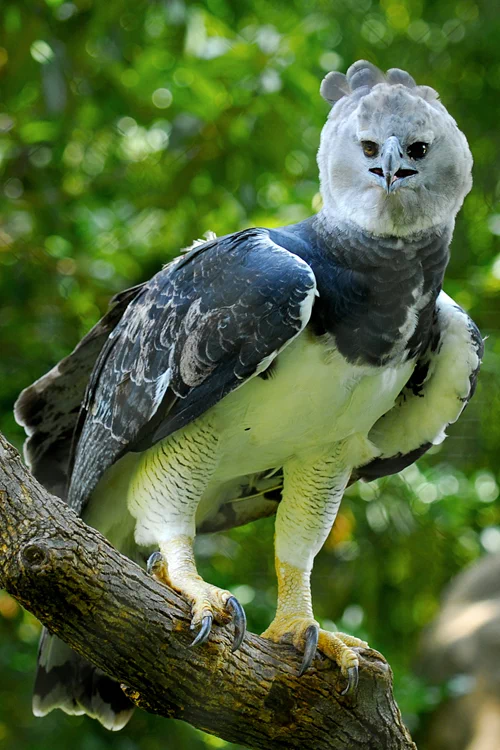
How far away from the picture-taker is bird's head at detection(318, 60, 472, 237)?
2.15 metres

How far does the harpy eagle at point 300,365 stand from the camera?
2.14 metres

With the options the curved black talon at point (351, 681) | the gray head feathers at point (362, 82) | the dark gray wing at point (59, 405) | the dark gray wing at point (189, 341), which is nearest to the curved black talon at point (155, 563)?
the dark gray wing at point (189, 341)

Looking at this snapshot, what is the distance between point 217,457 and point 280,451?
161mm

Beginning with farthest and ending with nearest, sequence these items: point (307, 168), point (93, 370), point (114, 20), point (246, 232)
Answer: point (307, 168), point (114, 20), point (93, 370), point (246, 232)

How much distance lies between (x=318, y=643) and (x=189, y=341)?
0.75 meters

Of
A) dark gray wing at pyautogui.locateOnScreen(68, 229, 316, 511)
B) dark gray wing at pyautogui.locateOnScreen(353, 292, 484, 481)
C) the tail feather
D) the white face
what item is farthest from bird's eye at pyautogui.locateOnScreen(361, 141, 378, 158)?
the tail feather

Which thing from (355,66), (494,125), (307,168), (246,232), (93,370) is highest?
(355,66)

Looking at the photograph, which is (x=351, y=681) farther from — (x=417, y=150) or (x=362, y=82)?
(x=362, y=82)

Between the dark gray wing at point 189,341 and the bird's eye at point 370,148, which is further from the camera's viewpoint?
the bird's eye at point 370,148

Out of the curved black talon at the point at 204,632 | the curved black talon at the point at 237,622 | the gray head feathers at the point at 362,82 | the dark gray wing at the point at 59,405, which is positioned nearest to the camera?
the curved black talon at the point at 204,632

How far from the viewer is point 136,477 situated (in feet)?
8.13

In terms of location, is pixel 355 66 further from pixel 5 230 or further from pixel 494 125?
pixel 494 125

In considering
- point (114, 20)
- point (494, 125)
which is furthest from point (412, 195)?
point (494, 125)

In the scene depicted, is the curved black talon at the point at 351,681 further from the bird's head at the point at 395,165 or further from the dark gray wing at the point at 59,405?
the dark gray wing at the point at 59,405
